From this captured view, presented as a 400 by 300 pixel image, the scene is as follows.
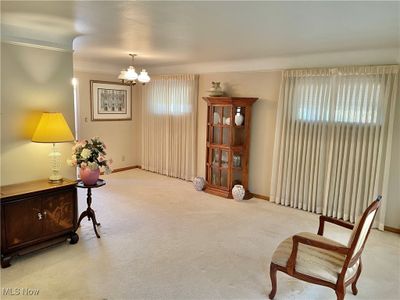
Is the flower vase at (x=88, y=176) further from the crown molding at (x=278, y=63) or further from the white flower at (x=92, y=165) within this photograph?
the crown molding at (x=278, y=63)

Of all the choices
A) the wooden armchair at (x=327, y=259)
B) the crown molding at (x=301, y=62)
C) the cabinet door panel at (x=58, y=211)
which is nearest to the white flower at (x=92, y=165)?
the cabinet door panel at (x=58, y=211)

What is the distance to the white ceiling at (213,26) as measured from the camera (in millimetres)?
2311

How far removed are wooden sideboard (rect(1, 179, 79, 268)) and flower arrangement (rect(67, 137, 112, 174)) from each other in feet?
0.80

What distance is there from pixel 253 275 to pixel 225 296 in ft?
1.45

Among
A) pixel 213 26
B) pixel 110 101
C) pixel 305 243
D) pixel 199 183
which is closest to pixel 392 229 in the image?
pixel 305 243

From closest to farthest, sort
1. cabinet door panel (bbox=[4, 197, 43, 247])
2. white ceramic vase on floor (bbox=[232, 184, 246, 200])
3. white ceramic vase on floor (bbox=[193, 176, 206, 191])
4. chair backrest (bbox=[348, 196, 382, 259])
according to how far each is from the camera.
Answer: chair backrest (bbox=[348, 196, 382, 259]) < cabinet door panel (bbox=[4, 197, 43, 247]) < white ceramic vase on floor (bbox=[232, 184, 246, 200]) < white ceramic vase on floor (bbox=[193, 176, 206, 191])

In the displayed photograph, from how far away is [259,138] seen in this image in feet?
17.1

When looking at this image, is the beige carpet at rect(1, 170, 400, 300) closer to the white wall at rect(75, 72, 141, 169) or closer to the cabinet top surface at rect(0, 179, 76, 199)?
the cabinet top surface at rect(0, 179, 76, 199)

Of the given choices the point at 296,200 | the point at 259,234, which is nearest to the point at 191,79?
the point at 296,200

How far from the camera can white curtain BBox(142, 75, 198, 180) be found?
242 inches

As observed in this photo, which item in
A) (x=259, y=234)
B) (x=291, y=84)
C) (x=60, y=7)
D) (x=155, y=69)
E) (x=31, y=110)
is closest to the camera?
(x=60, y=7)

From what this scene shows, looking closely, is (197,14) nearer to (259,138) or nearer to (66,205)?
(66,205)
